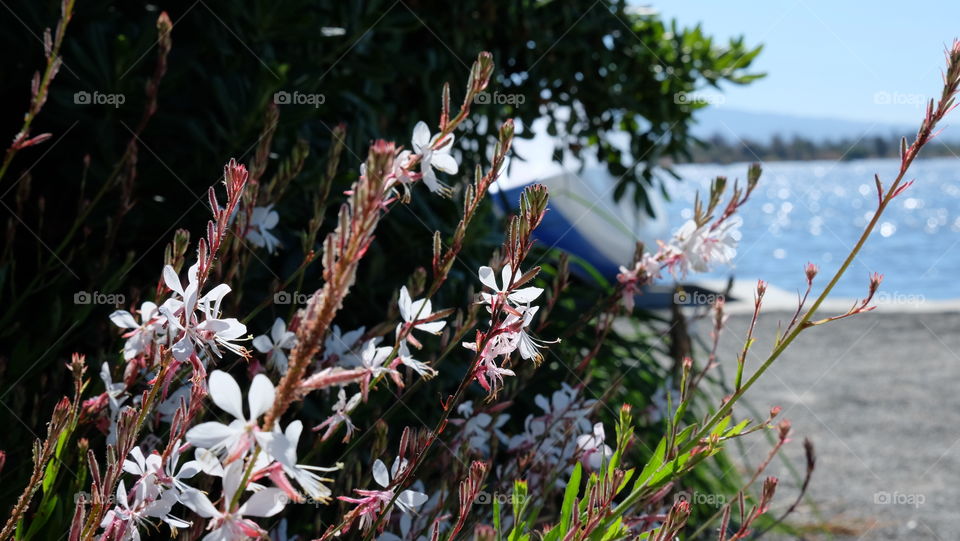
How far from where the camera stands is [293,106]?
6.36 feet

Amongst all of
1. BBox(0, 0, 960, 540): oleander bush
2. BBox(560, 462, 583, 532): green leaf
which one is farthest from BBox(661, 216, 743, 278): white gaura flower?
BBox(560, 462, 583, 532): green leaf

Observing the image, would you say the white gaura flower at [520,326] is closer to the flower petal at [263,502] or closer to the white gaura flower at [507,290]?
the white gaura flower at [507,290]

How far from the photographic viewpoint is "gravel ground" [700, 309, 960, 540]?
361cm

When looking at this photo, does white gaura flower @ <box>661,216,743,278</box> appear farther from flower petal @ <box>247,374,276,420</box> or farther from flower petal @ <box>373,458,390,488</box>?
flower petal @ <box>247,374,276,420</box>

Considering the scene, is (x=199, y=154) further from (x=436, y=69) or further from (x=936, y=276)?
(x=936, y=276)

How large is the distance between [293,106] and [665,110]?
1.50 m

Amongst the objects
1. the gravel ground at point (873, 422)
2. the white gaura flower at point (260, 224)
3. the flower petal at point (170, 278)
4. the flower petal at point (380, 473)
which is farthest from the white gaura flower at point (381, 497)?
the gravel ground at point (873, 422)

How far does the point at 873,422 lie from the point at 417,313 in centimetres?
476

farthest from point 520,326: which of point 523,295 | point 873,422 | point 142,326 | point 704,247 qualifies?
point 873,422

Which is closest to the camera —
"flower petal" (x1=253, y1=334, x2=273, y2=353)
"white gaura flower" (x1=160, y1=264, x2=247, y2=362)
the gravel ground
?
"white gaura flower" (x1=160, y1=264, x2=247, y2=362)

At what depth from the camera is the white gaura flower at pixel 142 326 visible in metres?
0.98

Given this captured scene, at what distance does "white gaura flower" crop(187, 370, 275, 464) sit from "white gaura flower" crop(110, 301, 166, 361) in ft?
1.42

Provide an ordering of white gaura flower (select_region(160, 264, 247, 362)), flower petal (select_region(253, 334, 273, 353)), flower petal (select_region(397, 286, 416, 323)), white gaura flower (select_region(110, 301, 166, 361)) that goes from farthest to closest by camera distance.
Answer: flower petal (select_region(253, 334, 273, 353)), white gaura flower (select_region(110, 301, 166, 361)), flower petal (select_region(397, 286, 416, 323)), white gaura flower (select_region(160, 264, 247, 362))

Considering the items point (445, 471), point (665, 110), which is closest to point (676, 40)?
point (665, 110)
